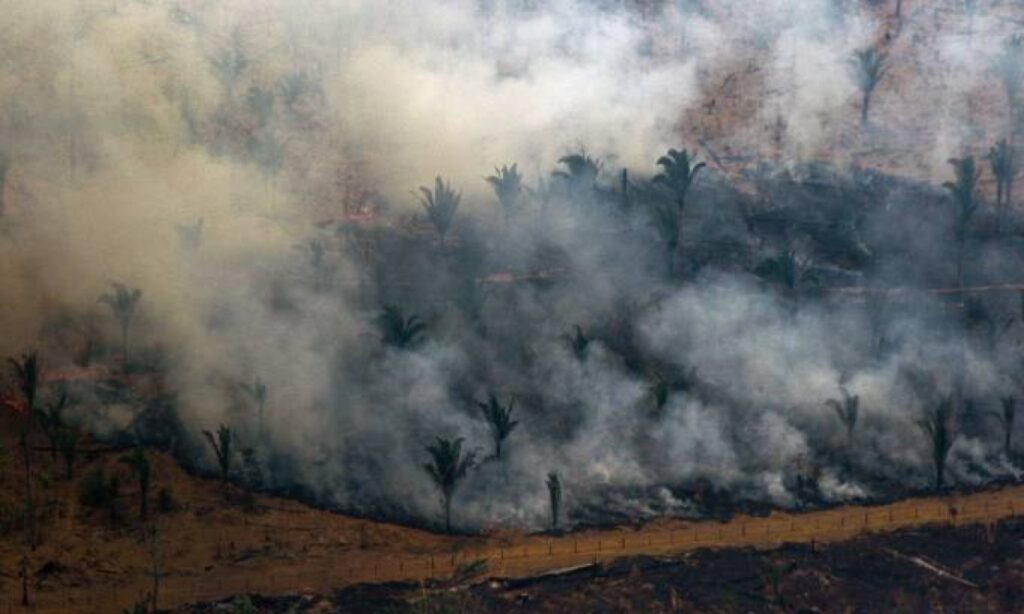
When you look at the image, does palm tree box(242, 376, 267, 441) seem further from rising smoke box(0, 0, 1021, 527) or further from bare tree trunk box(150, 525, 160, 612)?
bare tree trunk box(150, 525, 160, 612)

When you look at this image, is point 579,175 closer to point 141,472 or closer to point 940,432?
point 940,432

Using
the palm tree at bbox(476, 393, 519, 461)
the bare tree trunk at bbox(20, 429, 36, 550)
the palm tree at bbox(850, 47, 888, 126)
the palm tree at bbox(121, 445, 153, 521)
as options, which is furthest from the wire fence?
the palm tree at bbox(850, 47, 888, 126)

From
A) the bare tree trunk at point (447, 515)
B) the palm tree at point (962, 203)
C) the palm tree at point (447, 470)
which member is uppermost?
the palm tree at point (962, 203)

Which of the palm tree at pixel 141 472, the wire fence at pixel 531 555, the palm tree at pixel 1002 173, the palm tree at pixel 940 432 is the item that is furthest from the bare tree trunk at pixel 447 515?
the palm tree at pixel 1002 173

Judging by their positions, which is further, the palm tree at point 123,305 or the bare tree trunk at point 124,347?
the bare tree trunk at point 124,347

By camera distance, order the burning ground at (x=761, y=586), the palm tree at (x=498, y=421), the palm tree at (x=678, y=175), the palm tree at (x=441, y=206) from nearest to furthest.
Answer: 1. the burning ground at (x=761, y=586)
2. the palm tree at (x=498, y=421)
3. the palm tree at (x=441, y=206)
4. the palm tree at (x=678, y=175)

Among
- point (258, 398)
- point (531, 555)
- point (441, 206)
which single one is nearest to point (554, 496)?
point (531, 555)

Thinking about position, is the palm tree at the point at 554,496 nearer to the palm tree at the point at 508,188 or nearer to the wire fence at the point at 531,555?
the wire fence at the point at 531,555
